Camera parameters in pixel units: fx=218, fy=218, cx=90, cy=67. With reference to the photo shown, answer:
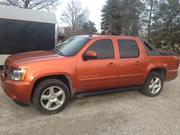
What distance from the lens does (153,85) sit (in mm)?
6410

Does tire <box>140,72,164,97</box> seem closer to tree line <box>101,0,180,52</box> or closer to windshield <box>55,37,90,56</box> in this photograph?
windshield <box>55,37,90,56</box>

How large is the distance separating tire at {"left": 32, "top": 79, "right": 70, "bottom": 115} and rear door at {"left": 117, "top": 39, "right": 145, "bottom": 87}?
1572mm

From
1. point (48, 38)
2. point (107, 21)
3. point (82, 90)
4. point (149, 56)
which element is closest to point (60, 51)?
point (82, 90)

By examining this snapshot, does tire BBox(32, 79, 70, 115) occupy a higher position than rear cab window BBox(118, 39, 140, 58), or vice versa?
rear cab window BBox(118, 39, 140, 58)

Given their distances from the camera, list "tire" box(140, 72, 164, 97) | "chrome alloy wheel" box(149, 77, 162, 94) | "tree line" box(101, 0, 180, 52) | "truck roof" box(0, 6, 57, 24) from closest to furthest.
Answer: "tire" box(140, 72, 164, 97) < "chrome alloy wheel" box(149, 77, 162, 94) < "truck roof" box(0, 6, 57, 24) < "tree line" box(101, 0, 180, 52)

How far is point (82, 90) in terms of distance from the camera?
204 inches

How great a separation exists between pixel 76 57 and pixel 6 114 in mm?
1948

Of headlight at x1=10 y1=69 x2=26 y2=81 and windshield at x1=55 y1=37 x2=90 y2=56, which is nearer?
headlight at x1=10 y1=69 x2=26 y2=81

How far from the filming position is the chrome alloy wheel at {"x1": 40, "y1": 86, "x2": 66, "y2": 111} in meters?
4.71

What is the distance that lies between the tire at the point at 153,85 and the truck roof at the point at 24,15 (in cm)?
608

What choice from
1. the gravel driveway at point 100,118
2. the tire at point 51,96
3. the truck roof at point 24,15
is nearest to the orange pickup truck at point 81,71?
the tire at point 51,96

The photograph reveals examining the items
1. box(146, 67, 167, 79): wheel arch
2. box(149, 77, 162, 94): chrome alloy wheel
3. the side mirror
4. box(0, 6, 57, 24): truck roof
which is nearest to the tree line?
box(0, 6, 57, 24): truck roof

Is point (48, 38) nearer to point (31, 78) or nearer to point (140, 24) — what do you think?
point (31, 78)

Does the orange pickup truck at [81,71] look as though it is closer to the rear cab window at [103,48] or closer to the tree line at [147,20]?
the rear cab window at [103,48]
